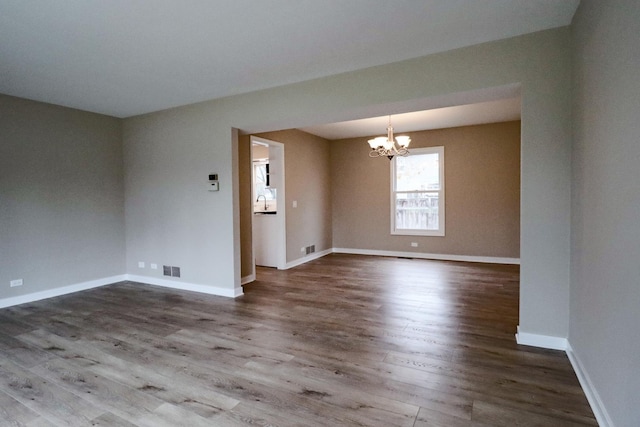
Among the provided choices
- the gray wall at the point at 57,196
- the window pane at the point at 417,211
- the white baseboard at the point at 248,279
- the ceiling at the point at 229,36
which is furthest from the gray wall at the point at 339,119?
the window pane at the point at 417,211

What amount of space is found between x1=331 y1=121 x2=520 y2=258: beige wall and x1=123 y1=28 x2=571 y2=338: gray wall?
363 centimetres

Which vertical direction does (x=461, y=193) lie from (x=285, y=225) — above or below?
above

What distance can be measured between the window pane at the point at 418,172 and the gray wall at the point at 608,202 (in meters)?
4.43

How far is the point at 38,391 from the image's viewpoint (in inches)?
86.4

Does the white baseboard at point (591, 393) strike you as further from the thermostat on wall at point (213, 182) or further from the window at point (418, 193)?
the window at point (418, 193)

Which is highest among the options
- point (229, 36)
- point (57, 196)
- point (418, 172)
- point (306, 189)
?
point (229, 36)

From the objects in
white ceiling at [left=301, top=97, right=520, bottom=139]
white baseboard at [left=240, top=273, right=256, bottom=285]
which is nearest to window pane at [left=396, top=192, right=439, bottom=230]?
white ceiling at [left=301, top=97, right=520, bottom=139]

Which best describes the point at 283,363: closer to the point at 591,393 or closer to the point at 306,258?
the point at 591,393

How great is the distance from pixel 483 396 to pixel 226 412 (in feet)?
5.21

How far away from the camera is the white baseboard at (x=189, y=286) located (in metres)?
4.38

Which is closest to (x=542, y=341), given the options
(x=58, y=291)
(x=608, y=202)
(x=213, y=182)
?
(x=608, y=202)

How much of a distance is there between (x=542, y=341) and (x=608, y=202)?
152cm

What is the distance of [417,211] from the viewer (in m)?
7.08

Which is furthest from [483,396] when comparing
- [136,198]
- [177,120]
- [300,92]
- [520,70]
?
[136,198]
